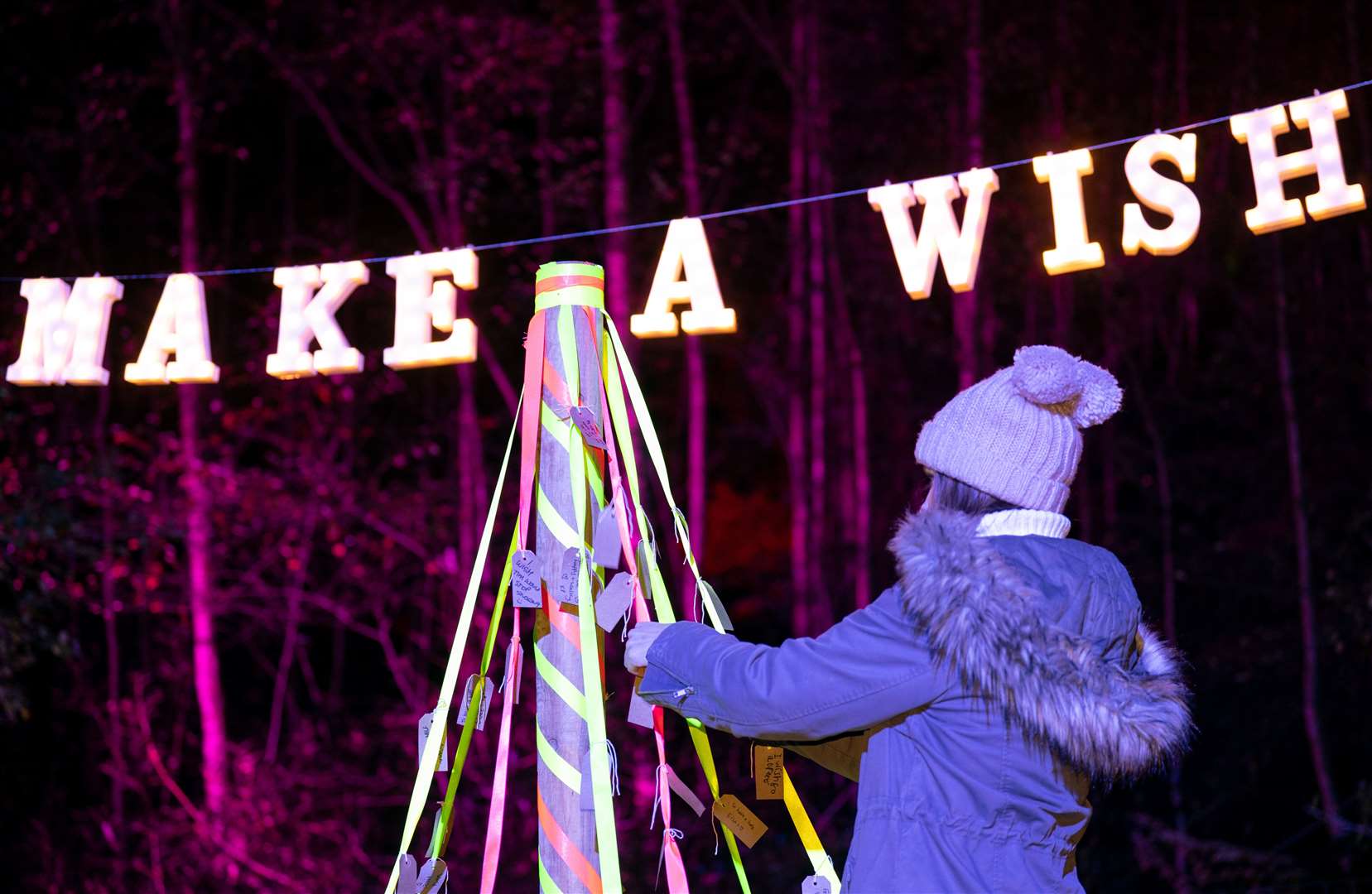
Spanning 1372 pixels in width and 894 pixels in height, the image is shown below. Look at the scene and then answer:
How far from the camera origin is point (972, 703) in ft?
5.78

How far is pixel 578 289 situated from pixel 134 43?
7.07 metres

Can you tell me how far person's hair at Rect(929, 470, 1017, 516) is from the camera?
186 cm

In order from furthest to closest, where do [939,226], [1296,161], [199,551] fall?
[199,551] < [939,226] < [1296,161]

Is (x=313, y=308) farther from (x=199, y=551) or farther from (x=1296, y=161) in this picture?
(x=199, y=551)

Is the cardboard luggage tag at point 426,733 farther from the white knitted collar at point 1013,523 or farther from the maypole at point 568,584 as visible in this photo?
the white knitted collar at point 1013,523

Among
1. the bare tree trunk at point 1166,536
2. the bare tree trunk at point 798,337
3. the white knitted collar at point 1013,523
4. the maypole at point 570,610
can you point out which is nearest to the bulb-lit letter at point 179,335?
the maypole at point 570,610

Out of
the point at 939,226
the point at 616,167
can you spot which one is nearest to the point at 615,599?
the point at 939,226

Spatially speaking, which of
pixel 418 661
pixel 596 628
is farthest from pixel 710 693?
pixel 418 661

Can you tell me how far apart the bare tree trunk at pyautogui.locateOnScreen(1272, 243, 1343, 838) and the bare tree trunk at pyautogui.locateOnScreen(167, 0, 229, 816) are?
20.3ft

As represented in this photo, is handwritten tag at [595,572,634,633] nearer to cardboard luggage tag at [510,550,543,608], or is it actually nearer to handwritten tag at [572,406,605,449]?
cardboard luggage tag at [510,550,543,608]

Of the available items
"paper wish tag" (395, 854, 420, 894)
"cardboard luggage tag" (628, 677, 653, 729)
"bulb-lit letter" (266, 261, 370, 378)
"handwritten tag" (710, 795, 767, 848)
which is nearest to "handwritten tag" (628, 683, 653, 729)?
"cardboard luggage tag" (628, 677, 653, 729)

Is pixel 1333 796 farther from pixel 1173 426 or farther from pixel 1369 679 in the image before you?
pixel 1173 426

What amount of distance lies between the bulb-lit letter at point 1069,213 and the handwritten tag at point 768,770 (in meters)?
1.72

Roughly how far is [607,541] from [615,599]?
12 cm
